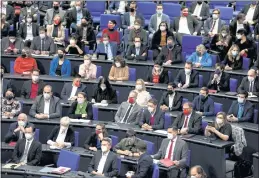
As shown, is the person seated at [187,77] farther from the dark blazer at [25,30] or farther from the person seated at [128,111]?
the dark blazer at [25,30]

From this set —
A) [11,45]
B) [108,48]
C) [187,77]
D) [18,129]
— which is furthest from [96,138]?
[11,45]

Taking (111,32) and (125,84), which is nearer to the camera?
(125,84)

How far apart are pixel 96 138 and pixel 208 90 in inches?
84.2

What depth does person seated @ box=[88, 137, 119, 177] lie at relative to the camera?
1270 cm

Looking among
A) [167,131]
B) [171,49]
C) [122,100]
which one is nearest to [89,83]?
[122,100]

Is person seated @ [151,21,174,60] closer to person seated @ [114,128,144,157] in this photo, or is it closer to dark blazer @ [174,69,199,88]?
dark blazer @ [174,69,199,88]

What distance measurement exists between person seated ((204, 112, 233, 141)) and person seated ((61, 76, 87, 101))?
9.22 feet

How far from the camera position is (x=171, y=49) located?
16141mm

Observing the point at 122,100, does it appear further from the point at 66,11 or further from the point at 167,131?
the point at 66,11

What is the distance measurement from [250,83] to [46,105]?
11.4 ft

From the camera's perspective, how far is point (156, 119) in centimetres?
1391

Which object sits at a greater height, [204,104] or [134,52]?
[134,52]

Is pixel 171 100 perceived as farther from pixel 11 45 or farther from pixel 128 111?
pixel 11 45

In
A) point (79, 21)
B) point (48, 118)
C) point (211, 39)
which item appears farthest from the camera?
point (79, 21)
